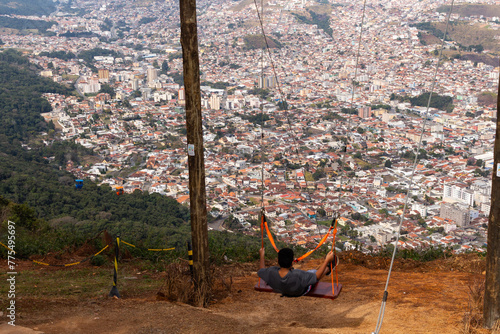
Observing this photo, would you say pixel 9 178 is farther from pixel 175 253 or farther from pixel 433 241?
pixel 433 241

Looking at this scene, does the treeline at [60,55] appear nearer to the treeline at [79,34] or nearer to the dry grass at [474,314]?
the treeline at [79,34]

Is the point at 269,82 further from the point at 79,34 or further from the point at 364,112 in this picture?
the point at 79,34

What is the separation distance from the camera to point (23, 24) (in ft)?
230

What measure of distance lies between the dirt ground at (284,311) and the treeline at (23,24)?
73.5 meters

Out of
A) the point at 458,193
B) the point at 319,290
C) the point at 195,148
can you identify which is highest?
the point at 195,148

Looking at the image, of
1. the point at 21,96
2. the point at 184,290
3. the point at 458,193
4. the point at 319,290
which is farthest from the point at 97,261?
the point at 21,96

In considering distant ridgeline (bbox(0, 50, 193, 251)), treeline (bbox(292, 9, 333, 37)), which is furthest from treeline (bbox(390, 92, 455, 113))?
treeline (bbox(292, 9, 333, 37))

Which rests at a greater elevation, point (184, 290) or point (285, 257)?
point (285, 257)

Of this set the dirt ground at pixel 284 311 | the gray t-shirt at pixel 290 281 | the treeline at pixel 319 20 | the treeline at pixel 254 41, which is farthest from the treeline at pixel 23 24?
the gray t-shirt at pixel 290 281

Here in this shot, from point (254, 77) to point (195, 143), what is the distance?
1769 inches

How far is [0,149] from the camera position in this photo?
2239 cm

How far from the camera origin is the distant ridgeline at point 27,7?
76.3m

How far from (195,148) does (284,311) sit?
6.78ft

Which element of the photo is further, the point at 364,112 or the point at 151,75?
the point at 151,75
